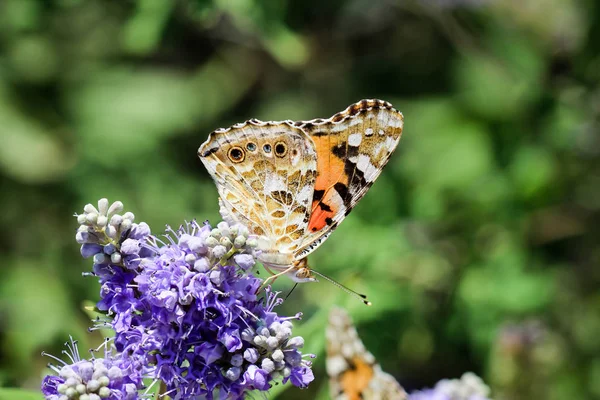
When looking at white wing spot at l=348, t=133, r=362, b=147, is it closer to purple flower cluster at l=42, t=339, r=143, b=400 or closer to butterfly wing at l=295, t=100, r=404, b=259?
butterfly wing at l=295, t=100, r=404, b=259

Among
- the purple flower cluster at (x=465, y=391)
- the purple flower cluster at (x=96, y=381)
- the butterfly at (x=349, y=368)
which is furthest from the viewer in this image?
the purple flower cluster at (x=465, y=391)

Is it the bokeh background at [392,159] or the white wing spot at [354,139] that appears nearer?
the white wing spot at [354,139]

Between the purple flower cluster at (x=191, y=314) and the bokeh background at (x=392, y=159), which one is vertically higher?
the bokeh background at (x=392, y=159)

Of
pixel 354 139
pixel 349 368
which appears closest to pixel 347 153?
pixel 354 139

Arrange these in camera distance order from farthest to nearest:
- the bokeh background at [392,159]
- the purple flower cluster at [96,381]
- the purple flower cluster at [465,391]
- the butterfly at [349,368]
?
the bokeh background at [392,159] → the purple flower cluster at [465,391] → the butterfly at [349,368] → the purple flower cluster at [96,381]

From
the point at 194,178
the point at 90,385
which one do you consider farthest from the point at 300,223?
the point at 194,178

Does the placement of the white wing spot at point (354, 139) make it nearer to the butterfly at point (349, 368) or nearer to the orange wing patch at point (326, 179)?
the orange wing patch at point (326, 179)

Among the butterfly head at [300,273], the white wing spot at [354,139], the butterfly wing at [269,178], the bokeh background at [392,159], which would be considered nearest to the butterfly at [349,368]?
the butterfly head at [300,273]

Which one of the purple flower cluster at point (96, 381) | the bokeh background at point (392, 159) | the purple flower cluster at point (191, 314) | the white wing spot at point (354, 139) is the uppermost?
the bokeh background at point (392, 159)

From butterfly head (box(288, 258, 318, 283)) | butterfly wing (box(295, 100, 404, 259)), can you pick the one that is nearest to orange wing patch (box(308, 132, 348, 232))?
butterfly wing (box(295, 100, 404, 259))
